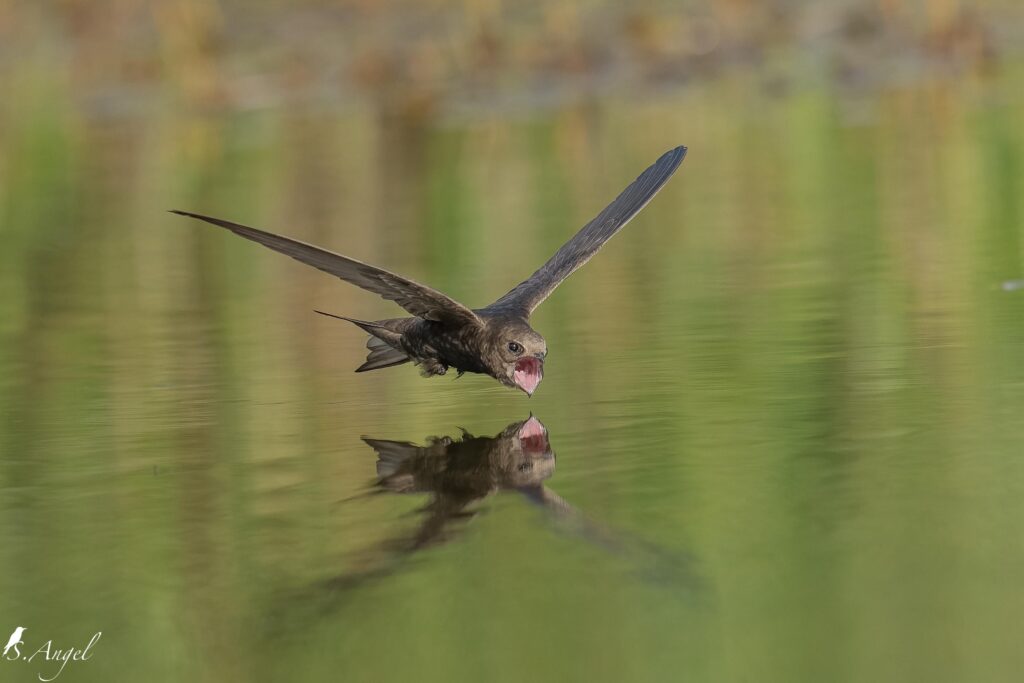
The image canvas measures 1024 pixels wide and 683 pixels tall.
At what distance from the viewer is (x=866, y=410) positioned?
6.11 m

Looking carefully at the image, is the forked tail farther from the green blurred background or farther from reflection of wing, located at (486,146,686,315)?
reflection of wing, located at (486,146,686,315)

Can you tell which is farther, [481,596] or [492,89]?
[492,89]

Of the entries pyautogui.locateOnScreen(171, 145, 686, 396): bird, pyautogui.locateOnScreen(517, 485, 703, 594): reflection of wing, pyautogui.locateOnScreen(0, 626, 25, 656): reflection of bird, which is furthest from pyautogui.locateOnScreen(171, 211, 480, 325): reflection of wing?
pyautogui.locateOnScreen(0, 626, 25, 656): reflection of bird

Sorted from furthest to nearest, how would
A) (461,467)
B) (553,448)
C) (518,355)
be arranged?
(518,355) → (553,448) → (461,467)

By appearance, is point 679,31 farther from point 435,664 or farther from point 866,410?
point 435,664

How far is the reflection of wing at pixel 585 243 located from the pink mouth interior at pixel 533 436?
55 cm

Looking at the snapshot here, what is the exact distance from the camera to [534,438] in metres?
6.08

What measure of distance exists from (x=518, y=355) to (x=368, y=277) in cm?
58

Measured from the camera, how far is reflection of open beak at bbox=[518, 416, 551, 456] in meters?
5.92

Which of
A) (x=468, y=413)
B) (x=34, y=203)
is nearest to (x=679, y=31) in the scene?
(x=34, y=203)

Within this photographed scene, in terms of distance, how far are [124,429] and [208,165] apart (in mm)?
8571

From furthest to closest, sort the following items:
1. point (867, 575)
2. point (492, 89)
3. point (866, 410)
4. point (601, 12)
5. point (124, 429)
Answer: point (601, 12) → point (492, 89) → point (124, 429) → point (866, 410) → point (867, 575)

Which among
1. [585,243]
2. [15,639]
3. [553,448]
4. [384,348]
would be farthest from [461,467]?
[585,243]
